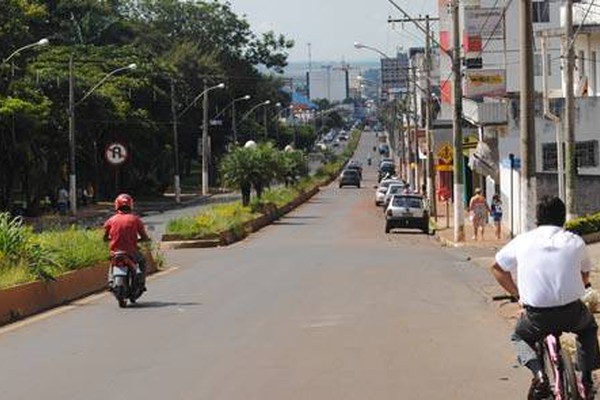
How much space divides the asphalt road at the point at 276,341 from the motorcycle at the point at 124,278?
9.5 inches

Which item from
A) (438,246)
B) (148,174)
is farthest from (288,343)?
(148,174)

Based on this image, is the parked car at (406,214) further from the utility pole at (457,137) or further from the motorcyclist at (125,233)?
the motorcyclist at (125,233)

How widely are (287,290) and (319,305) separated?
9.17 ft

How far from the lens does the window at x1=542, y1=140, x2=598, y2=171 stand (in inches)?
1729

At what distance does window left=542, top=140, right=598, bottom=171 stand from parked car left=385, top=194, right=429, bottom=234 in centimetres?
534

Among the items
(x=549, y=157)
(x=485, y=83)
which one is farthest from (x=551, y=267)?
(x=485, y=83)

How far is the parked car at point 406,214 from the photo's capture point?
1849 inches

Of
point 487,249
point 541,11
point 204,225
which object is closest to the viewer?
point 487,249

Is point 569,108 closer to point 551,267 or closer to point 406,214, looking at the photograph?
point 406,214

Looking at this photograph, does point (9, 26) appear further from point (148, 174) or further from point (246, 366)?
point (246, 366)

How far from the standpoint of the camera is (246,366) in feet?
37.3

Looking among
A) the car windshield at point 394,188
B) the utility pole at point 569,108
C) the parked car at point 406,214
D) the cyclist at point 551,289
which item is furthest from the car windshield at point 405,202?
the cyclist at point 551,289

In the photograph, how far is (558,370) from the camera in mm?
7727

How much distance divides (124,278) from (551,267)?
10209 millimetres
